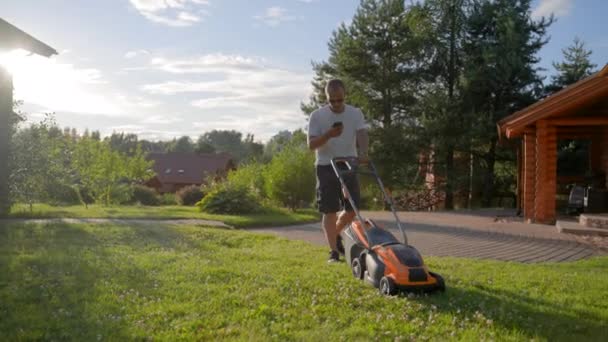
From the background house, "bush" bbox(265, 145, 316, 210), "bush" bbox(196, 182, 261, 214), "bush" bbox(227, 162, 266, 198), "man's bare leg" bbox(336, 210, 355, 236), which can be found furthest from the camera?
the background house

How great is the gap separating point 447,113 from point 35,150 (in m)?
13.2

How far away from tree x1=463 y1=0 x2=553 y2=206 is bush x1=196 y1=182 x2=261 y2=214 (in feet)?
29.2

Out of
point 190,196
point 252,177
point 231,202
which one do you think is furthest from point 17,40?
point 190,196

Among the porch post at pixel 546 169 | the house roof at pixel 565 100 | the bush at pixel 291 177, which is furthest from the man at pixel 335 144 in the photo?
the bush at pixel 291 177

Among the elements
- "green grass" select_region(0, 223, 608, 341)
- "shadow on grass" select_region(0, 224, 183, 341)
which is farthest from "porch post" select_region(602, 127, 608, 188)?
"shadow on grass" select_region(0, 224, 183, 341)

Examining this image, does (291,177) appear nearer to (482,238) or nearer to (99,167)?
(99,167)

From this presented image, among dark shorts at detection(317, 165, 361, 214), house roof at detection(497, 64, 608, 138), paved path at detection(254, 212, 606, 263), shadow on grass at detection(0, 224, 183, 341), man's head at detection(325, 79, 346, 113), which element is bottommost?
shadow on grass at detection(0, 224, 183, 341)

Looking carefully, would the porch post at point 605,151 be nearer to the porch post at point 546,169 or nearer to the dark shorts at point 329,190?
the porch post at point 546,169

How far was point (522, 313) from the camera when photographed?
3977 mm

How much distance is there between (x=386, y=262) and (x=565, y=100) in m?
7.27

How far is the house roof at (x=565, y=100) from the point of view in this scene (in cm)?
977

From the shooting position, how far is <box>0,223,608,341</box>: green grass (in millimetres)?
3457

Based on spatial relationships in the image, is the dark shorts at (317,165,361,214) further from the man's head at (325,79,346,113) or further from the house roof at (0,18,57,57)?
the house roof at (0,18,57,57)

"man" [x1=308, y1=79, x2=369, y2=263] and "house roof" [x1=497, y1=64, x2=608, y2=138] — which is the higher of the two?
"house roof" [x1=497, y1=64, x2=608, y2=138]
